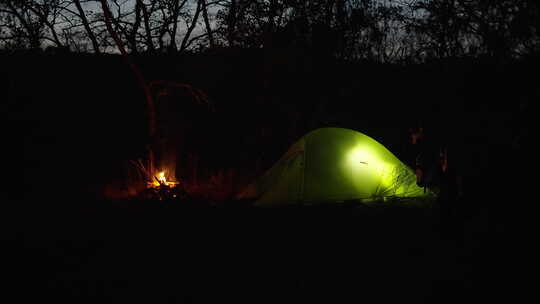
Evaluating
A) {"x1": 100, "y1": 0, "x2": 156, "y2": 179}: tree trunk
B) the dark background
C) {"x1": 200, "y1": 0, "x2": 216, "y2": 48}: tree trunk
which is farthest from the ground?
{"x1": 200, "y1": 0, "x2": 216, "y2": 48}: tree trunk

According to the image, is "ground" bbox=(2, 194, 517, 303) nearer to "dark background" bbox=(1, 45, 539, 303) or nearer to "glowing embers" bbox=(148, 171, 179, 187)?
"dark background" bbox=(1, 45, 539, 303)

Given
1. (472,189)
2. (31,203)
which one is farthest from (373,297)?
(31,203)

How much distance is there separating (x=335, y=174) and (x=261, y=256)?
283 cm

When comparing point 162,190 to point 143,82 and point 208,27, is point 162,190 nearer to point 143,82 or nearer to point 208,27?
point 143,82

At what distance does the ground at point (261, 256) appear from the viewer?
13.2ft

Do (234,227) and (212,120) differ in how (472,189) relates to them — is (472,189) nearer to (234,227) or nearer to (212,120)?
(234,227)

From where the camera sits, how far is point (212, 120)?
13.8m

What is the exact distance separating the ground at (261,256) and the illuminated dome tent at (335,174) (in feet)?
1.24

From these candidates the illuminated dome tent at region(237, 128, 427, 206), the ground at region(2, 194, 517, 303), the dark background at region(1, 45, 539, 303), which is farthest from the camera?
the illuminated dome tent at region(237, 128, 427, 206)

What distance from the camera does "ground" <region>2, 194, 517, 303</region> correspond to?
13.2 feet

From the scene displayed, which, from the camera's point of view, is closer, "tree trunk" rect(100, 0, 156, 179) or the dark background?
the dark background

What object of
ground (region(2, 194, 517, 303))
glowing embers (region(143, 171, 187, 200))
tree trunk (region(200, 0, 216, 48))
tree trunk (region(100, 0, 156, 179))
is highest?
tree trunk (region(200, 0, 216, 48))

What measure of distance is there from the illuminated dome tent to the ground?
0.38 m

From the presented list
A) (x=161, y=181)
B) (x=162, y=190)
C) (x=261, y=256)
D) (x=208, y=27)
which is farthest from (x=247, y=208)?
(x=208, y=27)
